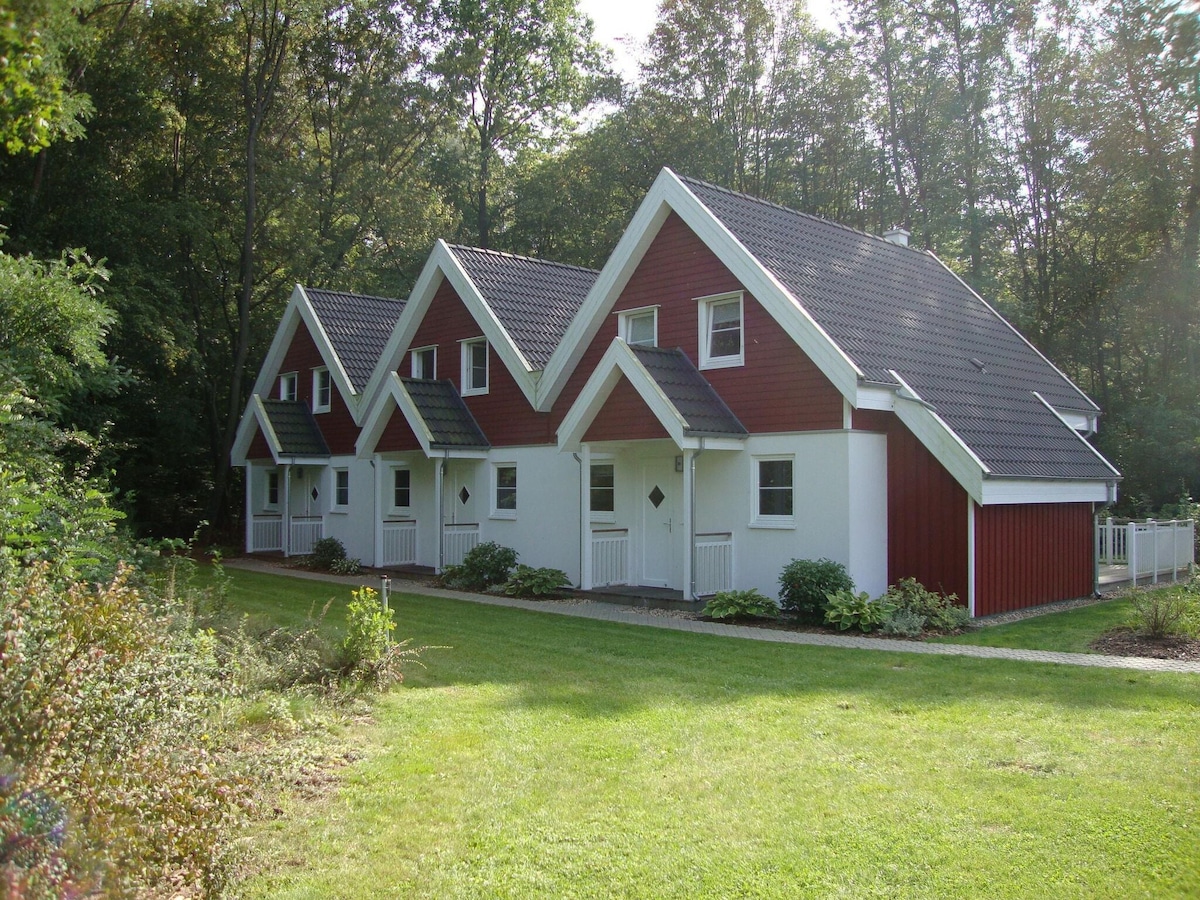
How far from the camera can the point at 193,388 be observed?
34875mm

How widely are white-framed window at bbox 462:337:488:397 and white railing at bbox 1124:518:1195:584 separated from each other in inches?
530

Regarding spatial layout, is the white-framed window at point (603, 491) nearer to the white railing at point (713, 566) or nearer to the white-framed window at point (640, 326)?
the white-framed window at point (640, 326)

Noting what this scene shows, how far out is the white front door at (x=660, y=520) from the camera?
18062mm

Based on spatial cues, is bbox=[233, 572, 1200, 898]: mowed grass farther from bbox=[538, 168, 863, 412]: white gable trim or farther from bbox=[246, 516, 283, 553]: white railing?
bbox=[246, 516, 283, 553]: white railing

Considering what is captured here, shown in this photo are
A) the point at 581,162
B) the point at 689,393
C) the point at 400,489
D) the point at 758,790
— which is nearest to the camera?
the point at 758,790

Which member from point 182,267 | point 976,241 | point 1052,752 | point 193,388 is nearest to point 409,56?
point 182,267

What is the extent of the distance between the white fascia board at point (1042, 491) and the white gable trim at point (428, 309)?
9.16 meters

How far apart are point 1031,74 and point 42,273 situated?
32.2 m

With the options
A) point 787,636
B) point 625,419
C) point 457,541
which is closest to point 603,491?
point 625,419

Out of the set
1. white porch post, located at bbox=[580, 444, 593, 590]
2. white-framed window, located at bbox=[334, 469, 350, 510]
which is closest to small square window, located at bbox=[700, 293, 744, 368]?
white porch post, located at bbox=[580, 444, 593, 590]

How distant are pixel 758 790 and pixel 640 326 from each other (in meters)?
13.2

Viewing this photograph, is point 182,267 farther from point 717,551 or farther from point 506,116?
point 717,551

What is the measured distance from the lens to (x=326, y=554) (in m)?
23.7

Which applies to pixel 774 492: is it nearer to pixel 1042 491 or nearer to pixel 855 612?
pixel 855 612
